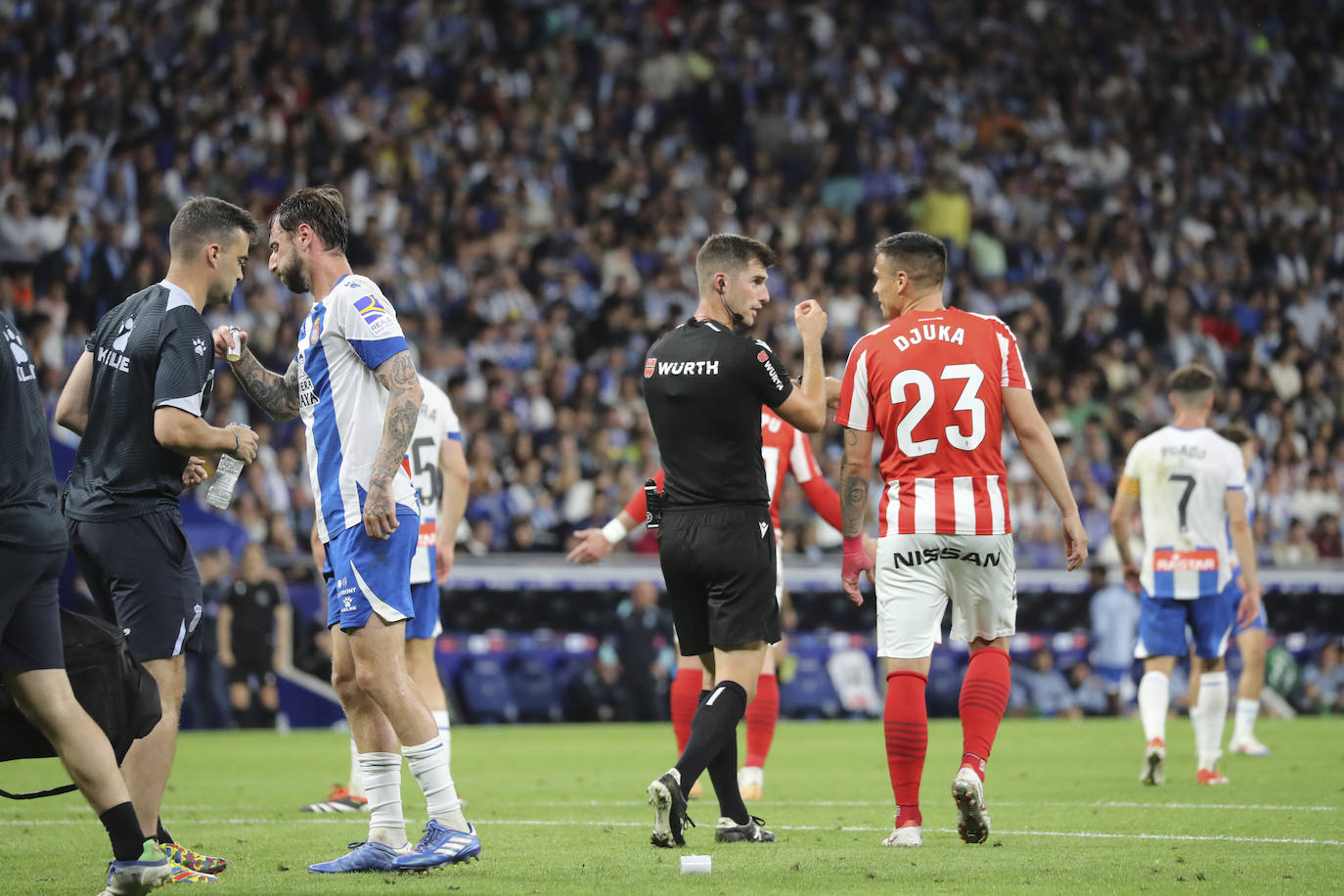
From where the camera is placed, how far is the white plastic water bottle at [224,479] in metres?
6.89

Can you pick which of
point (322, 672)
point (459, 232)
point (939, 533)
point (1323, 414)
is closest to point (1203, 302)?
point (1323, 414)

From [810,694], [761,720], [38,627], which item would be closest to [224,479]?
[38,627]

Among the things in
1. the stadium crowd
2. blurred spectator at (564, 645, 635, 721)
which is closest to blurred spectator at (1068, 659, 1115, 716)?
the stadium crowd

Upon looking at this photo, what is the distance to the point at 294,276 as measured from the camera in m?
6.88

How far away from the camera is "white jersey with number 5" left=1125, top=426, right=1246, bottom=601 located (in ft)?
38.0

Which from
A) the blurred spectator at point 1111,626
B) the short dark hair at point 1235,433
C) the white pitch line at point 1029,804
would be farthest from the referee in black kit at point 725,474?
the blurred spectator at point 1111,626

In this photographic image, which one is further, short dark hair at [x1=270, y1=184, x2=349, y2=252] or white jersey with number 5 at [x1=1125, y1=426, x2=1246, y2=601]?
white jersey with number 5 at [x1=1125, y1=426, x2=1246, y2=601]

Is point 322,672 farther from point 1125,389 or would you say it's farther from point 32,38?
point 1125,389

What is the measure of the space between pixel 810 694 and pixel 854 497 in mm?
12566

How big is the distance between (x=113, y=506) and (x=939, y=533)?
139 inches

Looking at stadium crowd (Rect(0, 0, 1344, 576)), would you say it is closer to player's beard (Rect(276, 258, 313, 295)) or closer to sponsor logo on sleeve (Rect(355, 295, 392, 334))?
player's beard (Rect(276, 258, 313, 295))

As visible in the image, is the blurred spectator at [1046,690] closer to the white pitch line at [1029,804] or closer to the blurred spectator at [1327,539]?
Answer: the blurred spectator at [1327,539]

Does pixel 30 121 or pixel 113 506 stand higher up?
pixel 30 121

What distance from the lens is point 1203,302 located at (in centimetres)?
2786
